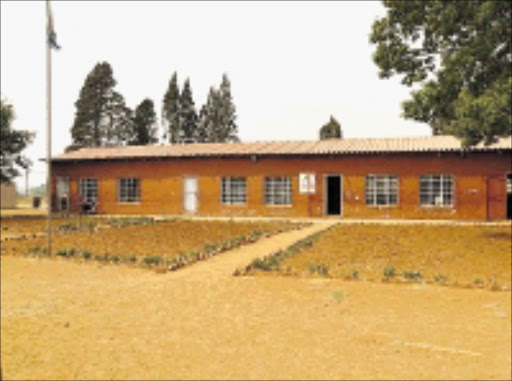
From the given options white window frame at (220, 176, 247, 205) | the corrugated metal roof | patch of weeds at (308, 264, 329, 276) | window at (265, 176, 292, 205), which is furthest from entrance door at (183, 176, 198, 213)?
patch of weeds at (308, 264, 329, 276)

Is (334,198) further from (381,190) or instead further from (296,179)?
(381,190)

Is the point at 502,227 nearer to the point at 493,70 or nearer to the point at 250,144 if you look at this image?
the point at 493,70

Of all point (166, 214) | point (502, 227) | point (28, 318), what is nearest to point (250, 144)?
point (166, 214)

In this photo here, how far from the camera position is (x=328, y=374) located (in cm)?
504

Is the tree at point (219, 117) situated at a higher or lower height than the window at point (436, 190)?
higher

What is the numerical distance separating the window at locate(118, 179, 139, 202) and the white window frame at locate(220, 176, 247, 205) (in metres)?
5.77

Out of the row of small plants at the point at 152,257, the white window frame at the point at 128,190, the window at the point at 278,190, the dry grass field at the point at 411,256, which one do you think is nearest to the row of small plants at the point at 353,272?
the dry grass field at the point at 411,256

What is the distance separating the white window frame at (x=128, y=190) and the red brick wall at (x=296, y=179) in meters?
0.27

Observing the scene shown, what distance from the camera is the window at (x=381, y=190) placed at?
87.8ft

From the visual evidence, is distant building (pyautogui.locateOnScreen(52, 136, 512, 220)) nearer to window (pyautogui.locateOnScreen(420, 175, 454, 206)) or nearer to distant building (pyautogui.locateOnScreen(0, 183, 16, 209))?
window (pyautogui.locateOnScreen(420, 175, 454, 206))

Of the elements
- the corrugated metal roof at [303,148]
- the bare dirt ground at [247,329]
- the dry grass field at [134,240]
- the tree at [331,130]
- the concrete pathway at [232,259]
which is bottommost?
the bare dirt ground at [247,329]

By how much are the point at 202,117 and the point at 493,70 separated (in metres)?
49.3

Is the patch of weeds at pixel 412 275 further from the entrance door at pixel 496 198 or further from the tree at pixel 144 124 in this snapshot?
the tree at pixel 144 124

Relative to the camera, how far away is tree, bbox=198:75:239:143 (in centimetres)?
6306
